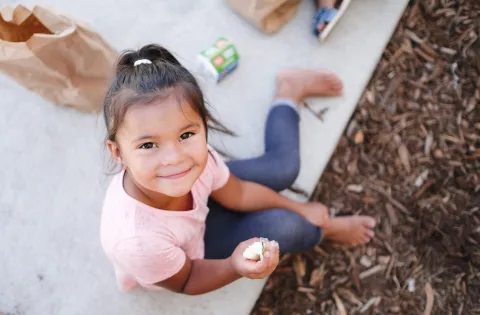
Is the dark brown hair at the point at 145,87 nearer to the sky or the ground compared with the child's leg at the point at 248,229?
nearer to the sky

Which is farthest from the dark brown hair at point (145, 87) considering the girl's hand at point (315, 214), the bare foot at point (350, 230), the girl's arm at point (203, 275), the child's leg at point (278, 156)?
the bare foot at point (350, 230)

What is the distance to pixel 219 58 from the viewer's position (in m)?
1.73

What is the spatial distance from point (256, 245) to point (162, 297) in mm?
568

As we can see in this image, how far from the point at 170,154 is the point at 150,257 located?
10.3 inches

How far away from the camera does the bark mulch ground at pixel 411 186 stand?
1.64m

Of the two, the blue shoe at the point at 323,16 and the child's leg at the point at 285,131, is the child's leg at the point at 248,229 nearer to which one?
the child's leg at the point at 285,131

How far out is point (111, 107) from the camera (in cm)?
96

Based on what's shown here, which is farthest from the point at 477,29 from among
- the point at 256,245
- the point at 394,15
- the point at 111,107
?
the point at 111,107

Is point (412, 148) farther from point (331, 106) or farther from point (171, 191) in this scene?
point (171, 191)

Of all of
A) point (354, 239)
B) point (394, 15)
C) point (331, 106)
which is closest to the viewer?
point (354, 239)

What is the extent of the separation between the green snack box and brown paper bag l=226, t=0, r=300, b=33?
0.14 m

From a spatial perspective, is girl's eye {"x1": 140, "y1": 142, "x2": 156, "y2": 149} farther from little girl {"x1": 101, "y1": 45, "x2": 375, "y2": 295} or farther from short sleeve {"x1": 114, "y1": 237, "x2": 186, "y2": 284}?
short sleeve {"x1": 114, "y1": 237, "x2": 186, "y2": 284}

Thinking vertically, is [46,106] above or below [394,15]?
below

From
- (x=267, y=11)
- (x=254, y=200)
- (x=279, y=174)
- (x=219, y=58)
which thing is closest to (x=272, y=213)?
(x=254, y=200)
